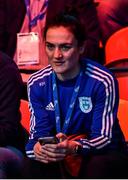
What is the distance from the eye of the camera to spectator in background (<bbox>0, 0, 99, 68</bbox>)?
10.3 feet

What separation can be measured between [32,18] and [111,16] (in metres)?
0.49

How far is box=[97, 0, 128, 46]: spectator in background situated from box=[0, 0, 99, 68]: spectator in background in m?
0.12

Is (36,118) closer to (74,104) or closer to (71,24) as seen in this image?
(74,104)

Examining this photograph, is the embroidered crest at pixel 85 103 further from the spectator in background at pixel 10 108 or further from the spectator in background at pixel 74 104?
the spectator in background at pixel 10 108

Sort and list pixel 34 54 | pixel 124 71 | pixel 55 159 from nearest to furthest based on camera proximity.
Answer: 1. pixel 55 159
2. pixel 124 71
3. pixel 34 54

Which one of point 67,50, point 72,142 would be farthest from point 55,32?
point 72,142

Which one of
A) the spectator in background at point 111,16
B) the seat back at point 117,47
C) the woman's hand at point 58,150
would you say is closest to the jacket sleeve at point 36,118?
the woman's hand at point 58,150

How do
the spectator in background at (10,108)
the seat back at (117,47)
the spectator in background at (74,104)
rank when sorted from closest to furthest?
the spectator in background at (74,104) → the spectator in background at (10,108) → the seat back at (117,47)

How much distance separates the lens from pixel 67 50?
6.94ft

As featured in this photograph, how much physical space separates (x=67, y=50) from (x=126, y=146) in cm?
45

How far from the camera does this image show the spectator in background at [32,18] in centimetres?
313

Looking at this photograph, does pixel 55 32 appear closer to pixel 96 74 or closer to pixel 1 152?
pixel 96 74

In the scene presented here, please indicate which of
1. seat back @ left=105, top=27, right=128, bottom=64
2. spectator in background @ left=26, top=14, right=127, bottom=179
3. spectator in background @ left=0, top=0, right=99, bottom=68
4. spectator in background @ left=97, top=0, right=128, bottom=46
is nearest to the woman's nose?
spectator in background @ left=26, top=14, right=127, bottom=179

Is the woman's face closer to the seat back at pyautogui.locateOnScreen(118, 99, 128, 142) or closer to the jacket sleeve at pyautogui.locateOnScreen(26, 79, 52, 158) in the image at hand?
the jacket sleeve at pyautogui.locateOnScreen(26, 79, 52, 158)
